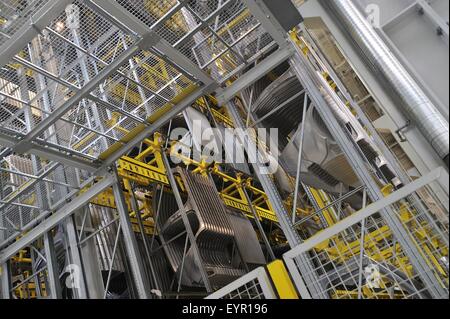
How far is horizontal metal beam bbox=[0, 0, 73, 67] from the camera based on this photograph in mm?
5922

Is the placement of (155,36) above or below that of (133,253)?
above

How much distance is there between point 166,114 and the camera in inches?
351

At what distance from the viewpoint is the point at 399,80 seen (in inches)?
175

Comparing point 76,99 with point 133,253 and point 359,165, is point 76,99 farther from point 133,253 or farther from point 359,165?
point 359,165

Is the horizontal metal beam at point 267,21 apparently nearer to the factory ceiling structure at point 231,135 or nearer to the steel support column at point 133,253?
the factory ceiling structure at point 231,135

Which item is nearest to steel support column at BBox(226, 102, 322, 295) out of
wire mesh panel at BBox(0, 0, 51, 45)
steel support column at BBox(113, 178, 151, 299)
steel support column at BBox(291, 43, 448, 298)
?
steel support column at BBox(291, 43, 448, 298)

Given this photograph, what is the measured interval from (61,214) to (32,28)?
5112 millimetres

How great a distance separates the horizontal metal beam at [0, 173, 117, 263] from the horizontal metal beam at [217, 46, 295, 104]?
3146 millimetres

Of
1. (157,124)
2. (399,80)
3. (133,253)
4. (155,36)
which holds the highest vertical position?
(157,124)

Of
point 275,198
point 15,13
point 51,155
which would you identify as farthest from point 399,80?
point 51,155

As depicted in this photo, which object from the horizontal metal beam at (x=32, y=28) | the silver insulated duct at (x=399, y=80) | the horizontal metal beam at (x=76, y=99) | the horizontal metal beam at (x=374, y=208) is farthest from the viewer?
the horizontal metal beam at (x=76, y=99)

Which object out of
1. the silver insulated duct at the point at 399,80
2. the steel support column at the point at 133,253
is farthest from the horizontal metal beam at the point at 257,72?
the steel support column at the point at 133,253

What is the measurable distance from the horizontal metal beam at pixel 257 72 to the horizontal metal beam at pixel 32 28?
3307 millimetres

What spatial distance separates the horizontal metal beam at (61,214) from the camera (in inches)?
377
